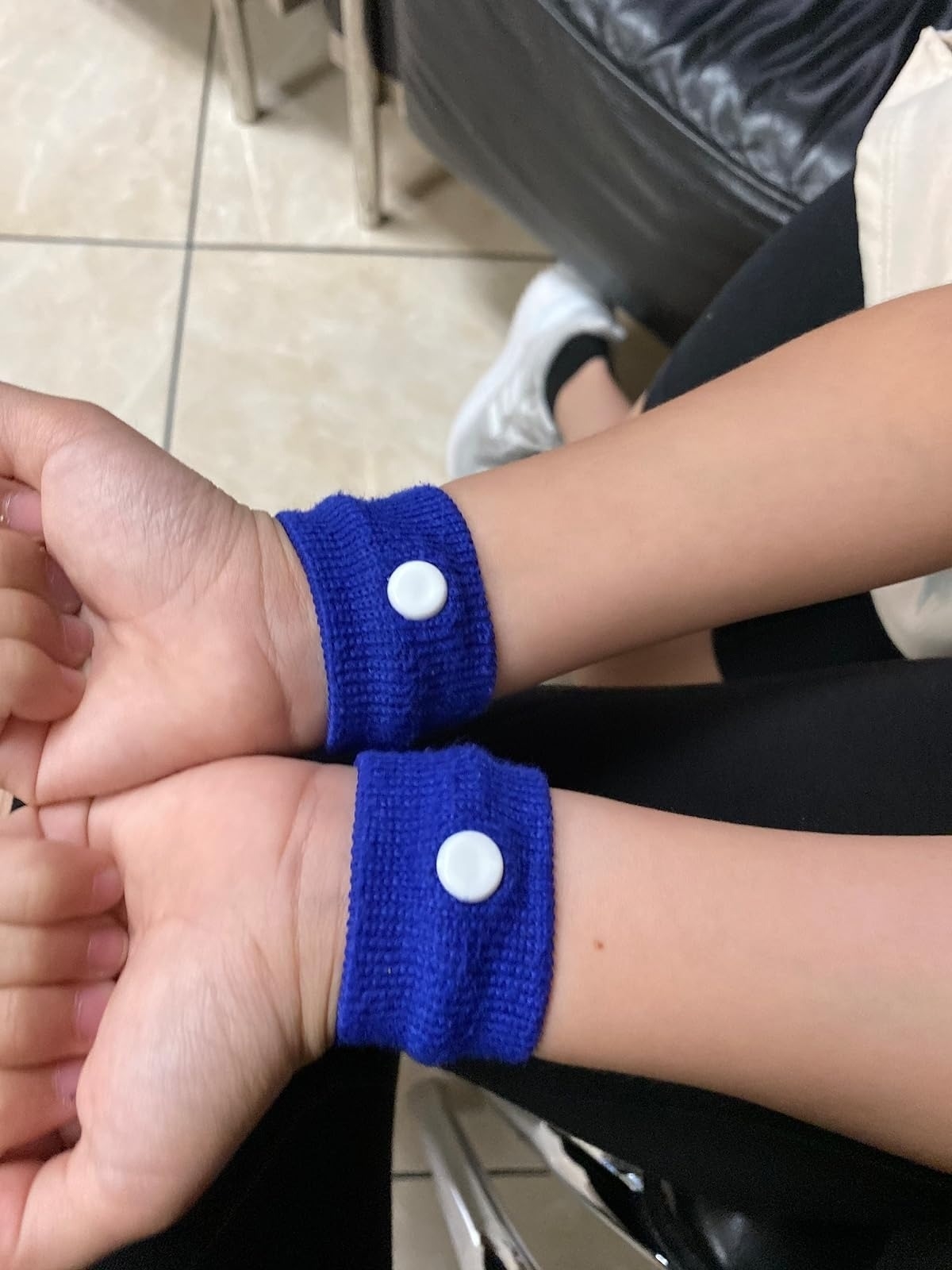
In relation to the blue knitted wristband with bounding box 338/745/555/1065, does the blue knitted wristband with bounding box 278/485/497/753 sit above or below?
above

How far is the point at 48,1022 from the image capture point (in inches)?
16.9

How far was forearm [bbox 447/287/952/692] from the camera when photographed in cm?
49

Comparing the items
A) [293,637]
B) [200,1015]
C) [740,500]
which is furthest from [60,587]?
[740,500]

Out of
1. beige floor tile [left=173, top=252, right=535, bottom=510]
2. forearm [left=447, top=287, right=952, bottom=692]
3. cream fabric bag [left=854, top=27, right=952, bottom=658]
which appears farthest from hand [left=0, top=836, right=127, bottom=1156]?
beige floor tile [left=173, top=252, right=535, bottom=510]

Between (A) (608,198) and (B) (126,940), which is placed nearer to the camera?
(B) (126,940)

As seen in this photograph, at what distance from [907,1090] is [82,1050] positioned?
1.20 feet

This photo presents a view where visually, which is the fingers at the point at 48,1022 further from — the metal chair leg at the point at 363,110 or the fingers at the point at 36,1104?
the metal chair leg at the point at 363,110

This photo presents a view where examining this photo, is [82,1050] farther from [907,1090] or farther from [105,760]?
[907,1090]

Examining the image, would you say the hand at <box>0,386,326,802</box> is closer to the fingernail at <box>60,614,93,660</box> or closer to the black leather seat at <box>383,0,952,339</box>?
the fingernail at <box>60,614,93,660</box>

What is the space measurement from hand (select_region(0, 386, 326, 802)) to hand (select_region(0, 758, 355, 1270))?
44 mm

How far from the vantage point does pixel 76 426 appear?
0.50m

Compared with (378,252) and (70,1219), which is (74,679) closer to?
(70,1219)

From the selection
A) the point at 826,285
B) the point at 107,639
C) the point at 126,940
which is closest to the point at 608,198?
the point at 826,285

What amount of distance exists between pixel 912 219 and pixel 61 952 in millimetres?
625
